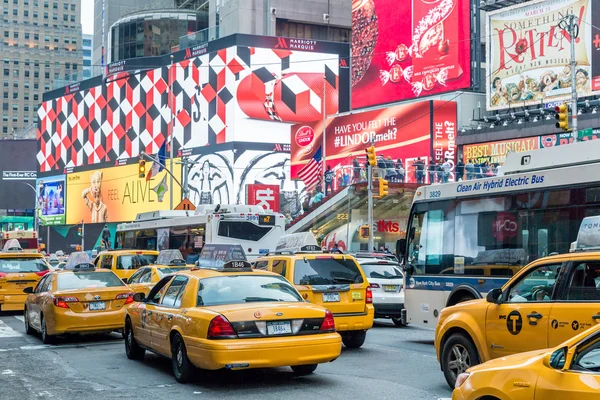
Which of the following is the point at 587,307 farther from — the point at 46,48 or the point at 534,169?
the point at 46,48

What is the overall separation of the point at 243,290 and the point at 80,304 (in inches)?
227

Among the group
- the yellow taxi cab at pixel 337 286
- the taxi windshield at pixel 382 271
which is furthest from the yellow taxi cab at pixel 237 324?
the taxi windshield at pixel 382 271

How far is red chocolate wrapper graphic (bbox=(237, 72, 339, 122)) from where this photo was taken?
75.8 meters

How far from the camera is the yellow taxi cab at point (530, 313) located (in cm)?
839

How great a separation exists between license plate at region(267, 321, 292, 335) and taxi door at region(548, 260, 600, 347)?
10.6 feet

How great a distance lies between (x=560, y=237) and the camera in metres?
12.2

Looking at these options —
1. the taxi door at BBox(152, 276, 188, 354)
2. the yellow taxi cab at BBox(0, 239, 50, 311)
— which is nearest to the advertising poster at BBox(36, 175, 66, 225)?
the yellow taxi cab at BBox(0, 239, 50, 311)

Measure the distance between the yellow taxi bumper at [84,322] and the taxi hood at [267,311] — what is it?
18.9 ft

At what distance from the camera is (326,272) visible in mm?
14727

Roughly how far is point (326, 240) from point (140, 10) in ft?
211

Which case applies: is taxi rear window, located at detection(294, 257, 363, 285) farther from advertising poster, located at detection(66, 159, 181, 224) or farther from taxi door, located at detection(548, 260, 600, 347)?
advertising poster, located at detection(66, 159, 181, 224)

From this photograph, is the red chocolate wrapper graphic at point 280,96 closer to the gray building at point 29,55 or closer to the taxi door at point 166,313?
the taxi door at point 166,313

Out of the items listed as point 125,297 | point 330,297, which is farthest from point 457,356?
point 125,297

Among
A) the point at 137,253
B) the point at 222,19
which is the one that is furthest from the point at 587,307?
the point at 222,19
